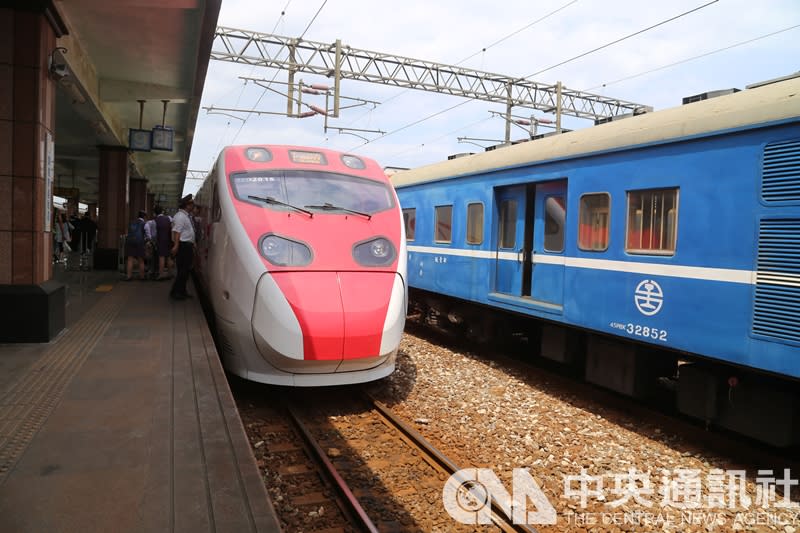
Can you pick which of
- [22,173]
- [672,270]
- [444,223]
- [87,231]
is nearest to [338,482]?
[672,270]

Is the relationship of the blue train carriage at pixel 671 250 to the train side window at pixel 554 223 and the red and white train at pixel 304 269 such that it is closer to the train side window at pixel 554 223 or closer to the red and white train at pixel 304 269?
the train side window at pixel 554 223

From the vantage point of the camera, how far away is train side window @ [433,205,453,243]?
11.1 metres

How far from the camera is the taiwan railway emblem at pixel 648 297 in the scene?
6418 millimetres

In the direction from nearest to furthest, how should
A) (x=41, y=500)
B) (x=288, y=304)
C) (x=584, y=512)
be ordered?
(x=41, y=500), (x=584, y=512), (x=288, y=304)

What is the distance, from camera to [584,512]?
4711 mm

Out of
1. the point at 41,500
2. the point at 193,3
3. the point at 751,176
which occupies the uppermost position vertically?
the point at 193,3

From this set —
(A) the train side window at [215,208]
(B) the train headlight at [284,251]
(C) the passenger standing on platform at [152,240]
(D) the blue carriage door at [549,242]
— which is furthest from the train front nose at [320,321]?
(C) the passenger standing on platform at [152,240]

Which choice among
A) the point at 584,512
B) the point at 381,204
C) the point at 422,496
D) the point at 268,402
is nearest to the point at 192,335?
the point at 268,402

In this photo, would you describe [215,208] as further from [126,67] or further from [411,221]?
[126,67]

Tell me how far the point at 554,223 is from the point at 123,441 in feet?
20.0

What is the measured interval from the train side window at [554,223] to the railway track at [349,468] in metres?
3.24

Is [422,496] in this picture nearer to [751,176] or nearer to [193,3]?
[751,176]

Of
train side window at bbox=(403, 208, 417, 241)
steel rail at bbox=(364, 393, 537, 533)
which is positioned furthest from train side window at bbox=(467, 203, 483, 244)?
steel rail at bbox=(364, 393, 537, 533)

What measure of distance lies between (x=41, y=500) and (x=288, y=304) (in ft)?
10.6
